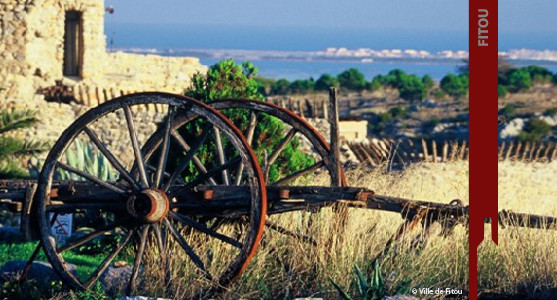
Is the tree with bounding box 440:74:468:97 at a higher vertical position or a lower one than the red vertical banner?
higher

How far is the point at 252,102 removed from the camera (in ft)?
29.0

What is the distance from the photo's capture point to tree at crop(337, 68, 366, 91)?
58.2m

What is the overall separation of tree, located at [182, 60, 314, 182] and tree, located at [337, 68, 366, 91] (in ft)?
151

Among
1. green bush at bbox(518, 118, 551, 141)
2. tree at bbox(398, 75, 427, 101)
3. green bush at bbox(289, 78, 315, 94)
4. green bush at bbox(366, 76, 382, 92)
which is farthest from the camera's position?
green bush at bbox(366, 76, 382, 92)

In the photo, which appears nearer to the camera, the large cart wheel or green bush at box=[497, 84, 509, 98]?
the large cart wheel

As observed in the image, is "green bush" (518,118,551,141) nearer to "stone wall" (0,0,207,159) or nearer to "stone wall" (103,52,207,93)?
"stone wall" (103,52,207,93)

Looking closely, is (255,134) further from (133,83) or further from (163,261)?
(133,83)

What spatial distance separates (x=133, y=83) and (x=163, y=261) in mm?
17739

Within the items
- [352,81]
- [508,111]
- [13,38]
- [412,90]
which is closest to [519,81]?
[412,90]

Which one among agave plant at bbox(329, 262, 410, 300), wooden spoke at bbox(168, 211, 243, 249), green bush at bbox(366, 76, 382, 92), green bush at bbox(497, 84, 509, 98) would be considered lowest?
agave plant at bbox(329, 262, 410, 300)

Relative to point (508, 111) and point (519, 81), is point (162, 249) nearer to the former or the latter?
point (508, 111)

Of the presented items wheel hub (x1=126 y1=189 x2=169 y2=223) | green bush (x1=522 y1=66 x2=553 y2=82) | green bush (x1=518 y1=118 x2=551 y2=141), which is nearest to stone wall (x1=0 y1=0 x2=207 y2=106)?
wheel hub (x1=126 y1=189 x2=169 y2=223)

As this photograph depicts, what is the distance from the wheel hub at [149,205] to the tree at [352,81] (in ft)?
165

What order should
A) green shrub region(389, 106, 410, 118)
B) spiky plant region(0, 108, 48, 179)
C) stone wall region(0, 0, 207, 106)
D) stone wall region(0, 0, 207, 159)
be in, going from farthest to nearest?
1. green shrub region(389, 106, 410, 118)
2. stone wall region(0, 0, 207, 106)
3. stone wall region(0, 0, 207, 159)
4. spiky plant region(0, 108, 48, 179)
